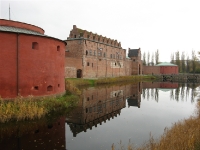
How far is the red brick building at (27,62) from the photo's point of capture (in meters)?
10.9

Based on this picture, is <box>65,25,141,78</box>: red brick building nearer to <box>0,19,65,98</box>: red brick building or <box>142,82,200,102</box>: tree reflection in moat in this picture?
<box>142,82,200,102</box>: tree reflection in moat

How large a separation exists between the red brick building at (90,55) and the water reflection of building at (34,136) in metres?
18.1

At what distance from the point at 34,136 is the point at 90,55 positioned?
25.1 metres

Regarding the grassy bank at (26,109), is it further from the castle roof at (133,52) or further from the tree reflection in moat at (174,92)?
the castle roof at (133,52)

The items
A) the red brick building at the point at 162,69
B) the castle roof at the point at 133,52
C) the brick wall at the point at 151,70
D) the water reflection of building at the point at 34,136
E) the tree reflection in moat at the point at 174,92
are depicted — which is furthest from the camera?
the brick wall at the point at 151,70

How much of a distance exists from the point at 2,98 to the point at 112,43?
106 feet

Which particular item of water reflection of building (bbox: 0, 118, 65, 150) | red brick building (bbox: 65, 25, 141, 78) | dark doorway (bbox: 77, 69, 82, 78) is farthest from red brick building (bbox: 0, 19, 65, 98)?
dark doorway (bbox: 77, 69, 82, 78)

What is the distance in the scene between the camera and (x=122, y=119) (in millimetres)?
11273

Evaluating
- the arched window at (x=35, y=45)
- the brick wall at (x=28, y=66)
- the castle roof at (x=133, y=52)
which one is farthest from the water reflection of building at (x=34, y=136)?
the castle roof at (x=133, y=52)

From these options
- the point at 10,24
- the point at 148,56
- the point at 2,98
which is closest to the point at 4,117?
the point at 2,98

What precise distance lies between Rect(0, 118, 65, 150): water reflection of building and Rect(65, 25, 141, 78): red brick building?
18109 millimetres

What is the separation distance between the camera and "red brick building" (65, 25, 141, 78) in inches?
1160

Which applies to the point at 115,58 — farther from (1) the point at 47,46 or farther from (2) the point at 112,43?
(1) the point at 47,46

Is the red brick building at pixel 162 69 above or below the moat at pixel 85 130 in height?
above
